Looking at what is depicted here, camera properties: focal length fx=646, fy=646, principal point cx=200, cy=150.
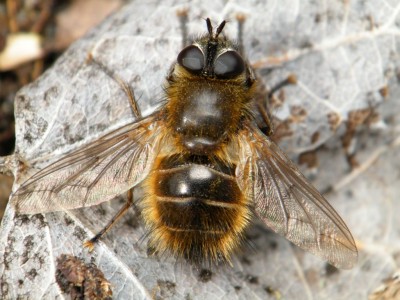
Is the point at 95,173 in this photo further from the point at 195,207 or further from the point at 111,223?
the point at 195,207

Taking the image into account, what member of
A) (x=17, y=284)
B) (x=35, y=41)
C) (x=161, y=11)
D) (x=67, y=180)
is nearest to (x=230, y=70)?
(x=161, y=11)

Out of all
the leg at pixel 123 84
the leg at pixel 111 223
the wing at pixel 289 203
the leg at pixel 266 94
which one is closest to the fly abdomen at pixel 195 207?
the wing at pixel 289 203

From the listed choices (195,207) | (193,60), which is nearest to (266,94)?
(193,60)

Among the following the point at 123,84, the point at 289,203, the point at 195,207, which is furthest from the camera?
the point at 123,84

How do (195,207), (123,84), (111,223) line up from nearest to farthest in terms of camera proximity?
(195,207), (111,223), (123,84)

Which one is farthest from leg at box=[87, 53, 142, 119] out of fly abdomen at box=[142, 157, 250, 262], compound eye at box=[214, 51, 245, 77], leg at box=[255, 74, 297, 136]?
leg at box=[255, 74, 297, 136]

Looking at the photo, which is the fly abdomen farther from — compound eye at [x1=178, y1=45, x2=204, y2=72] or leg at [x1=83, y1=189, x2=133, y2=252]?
compound eye at [x1=178, y1=45, x2=204, y2=72]
